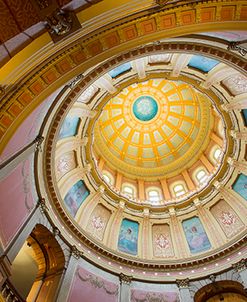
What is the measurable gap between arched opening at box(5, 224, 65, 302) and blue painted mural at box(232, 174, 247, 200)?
12.5 metres

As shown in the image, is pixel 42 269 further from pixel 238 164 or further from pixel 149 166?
pixel 149 166

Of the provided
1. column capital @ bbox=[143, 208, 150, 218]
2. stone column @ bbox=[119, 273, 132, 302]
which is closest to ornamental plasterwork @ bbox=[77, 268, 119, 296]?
stone column @ bbox=[119, 273, 132, 302]

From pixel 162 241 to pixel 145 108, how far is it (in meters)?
14.9

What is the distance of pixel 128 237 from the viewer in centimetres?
1972

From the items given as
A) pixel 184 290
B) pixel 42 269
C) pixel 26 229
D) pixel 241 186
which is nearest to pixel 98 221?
pixel 42 269

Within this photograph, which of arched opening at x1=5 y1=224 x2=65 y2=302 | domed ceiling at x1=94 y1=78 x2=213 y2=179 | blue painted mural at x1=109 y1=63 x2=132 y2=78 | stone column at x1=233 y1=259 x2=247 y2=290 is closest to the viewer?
arched opening at x1=5 y1=224 x2=65 y2=302

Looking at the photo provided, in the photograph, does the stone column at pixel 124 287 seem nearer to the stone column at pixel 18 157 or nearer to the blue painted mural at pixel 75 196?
the blue painted mural at pixel 75 196

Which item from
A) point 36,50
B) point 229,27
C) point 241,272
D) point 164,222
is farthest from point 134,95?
point 36,50

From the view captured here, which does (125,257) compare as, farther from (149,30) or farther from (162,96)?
(162,96)

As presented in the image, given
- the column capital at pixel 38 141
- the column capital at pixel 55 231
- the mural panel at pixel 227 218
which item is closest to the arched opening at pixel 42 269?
the column capital at pixel 55 231

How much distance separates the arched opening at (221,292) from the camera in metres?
15.1

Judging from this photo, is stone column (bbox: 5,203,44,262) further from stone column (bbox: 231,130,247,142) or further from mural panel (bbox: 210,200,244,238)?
stone column (bbox: 231,130,247,142)

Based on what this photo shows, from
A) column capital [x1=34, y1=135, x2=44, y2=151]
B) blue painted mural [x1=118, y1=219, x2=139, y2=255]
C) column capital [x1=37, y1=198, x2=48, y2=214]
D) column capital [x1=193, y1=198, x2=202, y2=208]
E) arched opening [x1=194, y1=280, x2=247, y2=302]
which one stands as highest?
column capital [x1=193, y1=198, x2=202, y2=208]

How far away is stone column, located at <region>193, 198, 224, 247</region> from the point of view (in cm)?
1811
